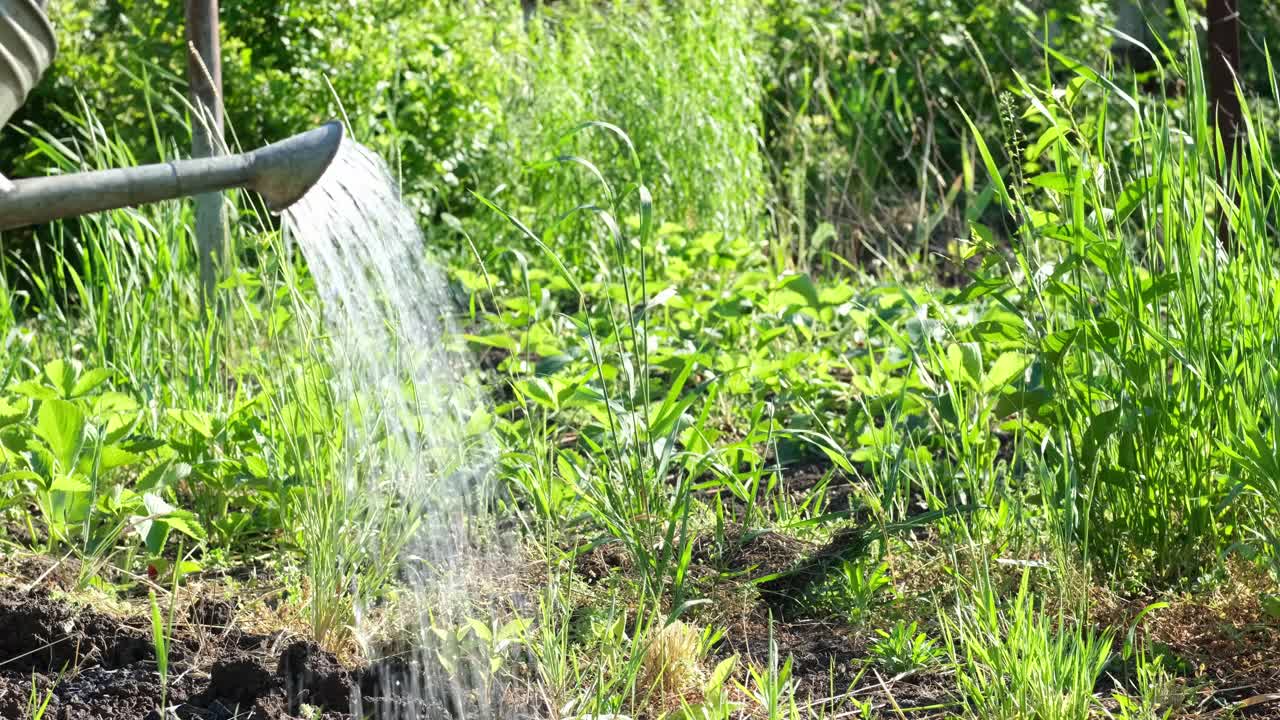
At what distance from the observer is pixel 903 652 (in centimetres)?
215

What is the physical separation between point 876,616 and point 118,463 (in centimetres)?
135

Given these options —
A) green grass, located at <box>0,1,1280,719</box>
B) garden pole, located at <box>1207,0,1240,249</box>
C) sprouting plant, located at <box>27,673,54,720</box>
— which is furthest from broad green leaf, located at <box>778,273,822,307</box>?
sprouting plant, located at <box>27,673,54,720</box>

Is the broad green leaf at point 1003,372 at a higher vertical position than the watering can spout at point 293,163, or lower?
lower

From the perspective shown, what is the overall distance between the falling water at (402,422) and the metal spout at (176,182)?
0.09 metres

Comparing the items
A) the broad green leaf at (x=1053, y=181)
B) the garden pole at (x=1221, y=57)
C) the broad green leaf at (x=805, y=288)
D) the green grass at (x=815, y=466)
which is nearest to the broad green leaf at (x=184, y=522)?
the green grass at (x=815, y=466)

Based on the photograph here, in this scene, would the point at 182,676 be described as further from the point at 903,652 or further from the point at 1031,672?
the point at 1031,672

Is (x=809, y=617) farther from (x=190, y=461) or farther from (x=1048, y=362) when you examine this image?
(x=190, y=461)

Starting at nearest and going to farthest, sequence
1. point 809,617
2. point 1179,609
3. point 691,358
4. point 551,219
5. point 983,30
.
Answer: point 1179,609
point 809,617
point 691,358
point 551,219
point 983,30

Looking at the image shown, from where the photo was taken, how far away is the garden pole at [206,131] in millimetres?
3264

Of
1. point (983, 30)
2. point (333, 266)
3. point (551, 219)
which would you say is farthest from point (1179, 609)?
point (983, 30)

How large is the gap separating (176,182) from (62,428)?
30.6 inches

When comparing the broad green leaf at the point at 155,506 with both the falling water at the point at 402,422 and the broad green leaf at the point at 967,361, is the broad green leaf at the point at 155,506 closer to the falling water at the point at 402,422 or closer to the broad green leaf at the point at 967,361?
the falling water at the point at 402,422

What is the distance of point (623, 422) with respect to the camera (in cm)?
260

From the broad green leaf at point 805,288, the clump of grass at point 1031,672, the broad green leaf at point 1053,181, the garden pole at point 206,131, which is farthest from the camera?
the garden pole at point 206,131
